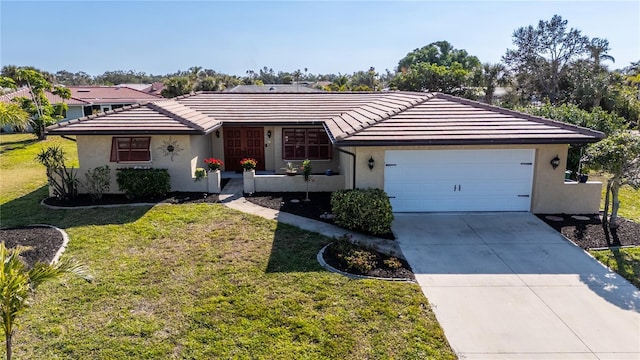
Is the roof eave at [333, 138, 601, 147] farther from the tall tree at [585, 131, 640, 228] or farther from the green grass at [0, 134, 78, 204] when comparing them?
the green grass at [0, 134, 78, 204]

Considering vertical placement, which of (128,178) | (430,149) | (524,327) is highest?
(430,149)

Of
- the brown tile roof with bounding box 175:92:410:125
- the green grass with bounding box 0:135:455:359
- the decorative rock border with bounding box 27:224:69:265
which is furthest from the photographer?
the brown tile roof with bounding box 175:92:410:125

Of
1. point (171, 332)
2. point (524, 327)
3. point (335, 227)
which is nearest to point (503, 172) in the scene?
point (335, 227)

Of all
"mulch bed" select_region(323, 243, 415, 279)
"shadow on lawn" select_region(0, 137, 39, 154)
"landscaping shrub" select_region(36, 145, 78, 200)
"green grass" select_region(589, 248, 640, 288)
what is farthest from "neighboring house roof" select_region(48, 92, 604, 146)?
"shadow on lawn" select_region(0, 137, 39, 154)

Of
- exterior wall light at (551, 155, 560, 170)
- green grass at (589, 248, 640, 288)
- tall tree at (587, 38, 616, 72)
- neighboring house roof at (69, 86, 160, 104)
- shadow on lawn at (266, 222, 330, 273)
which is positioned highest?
tall tree at (587, 38, 616, 72)

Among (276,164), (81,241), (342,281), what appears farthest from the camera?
(276,164)

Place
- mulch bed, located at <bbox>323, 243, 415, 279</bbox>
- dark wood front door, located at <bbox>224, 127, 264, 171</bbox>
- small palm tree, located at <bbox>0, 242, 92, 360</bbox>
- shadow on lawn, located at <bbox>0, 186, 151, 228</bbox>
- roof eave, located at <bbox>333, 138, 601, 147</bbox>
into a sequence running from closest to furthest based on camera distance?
small palm tree, located at <bbox>0, 242, 92, 360</bbox>, mulch bed, located at <bbox>323, 243, 415, 279</bbox>, roof eave, located at <bbox>333, 138, 601, 147</bbox>, shadow on lawn, located at <bbox>0, 186, 151, 228</bbox>, dark wood front door, located at <bbox>224, 127, 264, 171</bbox>

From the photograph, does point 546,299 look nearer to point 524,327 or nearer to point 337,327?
point 524,327

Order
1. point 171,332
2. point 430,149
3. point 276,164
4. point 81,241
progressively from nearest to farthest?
1. point 171,332
2. point 81,241
3. point 430,149
4. point 276,164
